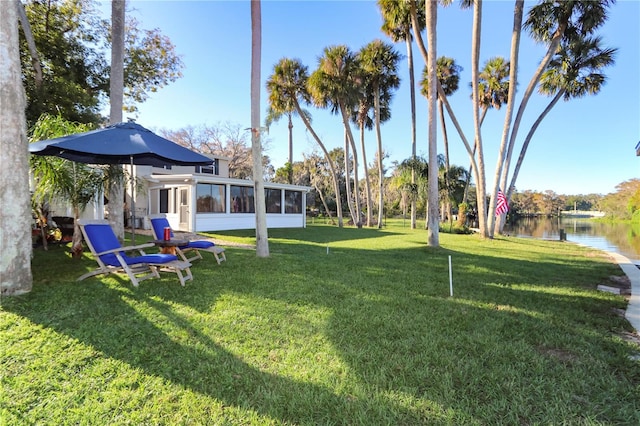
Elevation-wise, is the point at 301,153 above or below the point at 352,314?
above

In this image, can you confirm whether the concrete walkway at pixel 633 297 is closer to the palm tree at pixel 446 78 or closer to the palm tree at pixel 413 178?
the palm tree at pixel 413 178

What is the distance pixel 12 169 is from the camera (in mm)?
3832

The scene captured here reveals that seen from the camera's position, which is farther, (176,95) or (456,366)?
(176,95)

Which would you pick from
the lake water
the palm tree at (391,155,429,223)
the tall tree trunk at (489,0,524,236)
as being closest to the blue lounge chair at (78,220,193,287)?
the lake water

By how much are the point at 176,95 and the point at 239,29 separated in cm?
789

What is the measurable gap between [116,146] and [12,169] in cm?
126

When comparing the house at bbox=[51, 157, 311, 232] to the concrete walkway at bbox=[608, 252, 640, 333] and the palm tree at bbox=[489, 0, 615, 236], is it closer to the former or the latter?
the palm tree at bbox=[489, 0, 615, 236]

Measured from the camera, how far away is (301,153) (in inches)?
1342

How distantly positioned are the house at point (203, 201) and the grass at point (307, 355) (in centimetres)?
930

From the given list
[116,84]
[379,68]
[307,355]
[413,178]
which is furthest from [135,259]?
[379,68]

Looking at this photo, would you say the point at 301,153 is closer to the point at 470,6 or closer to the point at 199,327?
the point at 470,6

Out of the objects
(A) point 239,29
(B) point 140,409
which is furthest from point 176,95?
(B) point 140,409

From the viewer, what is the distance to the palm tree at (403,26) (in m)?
12.2

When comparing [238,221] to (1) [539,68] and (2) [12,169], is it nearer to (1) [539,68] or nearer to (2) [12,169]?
(2) [12,169]
